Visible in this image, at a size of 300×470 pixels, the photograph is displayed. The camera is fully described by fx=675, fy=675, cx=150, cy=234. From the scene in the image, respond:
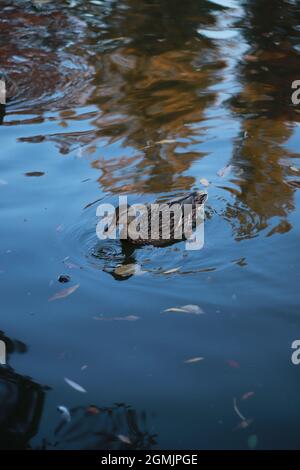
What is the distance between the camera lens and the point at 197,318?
4625mm

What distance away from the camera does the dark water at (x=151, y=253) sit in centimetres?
396

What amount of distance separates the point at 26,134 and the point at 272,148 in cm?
274

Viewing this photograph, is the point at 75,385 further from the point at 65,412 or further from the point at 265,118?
the point at 265,118

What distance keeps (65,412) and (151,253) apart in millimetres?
1738

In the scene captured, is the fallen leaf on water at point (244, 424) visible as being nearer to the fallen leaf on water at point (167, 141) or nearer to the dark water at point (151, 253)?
the dark water at point (151, 253)

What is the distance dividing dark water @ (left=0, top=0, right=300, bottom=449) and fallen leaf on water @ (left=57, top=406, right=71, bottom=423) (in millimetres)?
29

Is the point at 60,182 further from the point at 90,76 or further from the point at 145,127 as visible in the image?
the point at 90,76

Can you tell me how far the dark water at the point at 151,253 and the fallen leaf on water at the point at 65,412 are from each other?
3 centimetres

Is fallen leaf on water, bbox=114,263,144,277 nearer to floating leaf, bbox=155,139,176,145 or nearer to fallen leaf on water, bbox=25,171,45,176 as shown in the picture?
fallen leaf on water, bbox=25,171,45,176

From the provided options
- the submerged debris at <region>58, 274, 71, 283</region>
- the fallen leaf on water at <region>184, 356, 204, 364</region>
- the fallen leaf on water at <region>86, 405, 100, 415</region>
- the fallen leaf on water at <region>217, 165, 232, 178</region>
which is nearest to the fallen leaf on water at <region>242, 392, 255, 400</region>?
the fallen leaf on water at <region>184, 356, 204, 364</region>

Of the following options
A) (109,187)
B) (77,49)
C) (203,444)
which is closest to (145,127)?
(109,187)

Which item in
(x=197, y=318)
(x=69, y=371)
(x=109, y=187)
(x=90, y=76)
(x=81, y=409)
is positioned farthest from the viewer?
(x=90, y=76)

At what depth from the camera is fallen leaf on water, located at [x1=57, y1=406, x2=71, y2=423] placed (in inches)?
154

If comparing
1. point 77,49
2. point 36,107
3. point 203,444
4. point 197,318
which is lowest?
point 203,444
